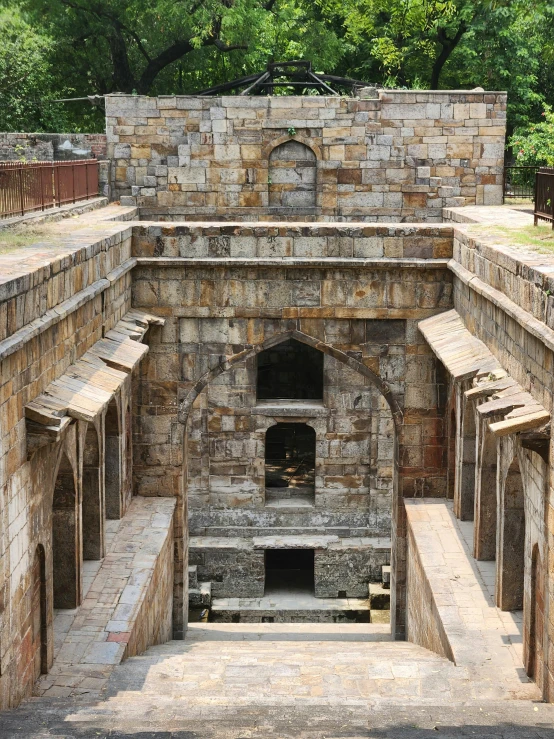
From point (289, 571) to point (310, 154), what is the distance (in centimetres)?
729

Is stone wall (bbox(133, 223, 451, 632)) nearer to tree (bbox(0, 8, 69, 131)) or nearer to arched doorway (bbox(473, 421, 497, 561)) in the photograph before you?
arched doorway (bbox(473, 421, 497, 561))

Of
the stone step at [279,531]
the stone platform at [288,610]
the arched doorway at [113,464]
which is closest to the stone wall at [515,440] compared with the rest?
the arched doorway at [113,464]

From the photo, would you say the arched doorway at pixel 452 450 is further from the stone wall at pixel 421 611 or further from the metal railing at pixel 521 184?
the metal railing at pixel 521 184

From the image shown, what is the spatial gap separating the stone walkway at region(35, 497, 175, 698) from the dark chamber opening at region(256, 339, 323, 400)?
23.9 ft

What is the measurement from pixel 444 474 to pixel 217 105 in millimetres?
8372

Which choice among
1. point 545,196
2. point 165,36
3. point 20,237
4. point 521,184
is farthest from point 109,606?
point 165,36

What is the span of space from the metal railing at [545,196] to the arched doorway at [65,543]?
5660 millimetres

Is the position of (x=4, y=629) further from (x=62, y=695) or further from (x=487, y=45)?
(x=487, y=45)

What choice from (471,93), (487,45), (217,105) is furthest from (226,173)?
(487,45)

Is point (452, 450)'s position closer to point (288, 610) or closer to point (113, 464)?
point (113, 464)

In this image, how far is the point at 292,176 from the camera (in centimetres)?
1927

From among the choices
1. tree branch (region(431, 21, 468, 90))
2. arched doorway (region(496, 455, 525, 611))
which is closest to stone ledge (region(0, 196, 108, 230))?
arched doorway (region(496, 455, 525, 611))

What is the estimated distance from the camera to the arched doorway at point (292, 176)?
1914 cm

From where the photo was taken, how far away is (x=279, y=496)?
19.3m
